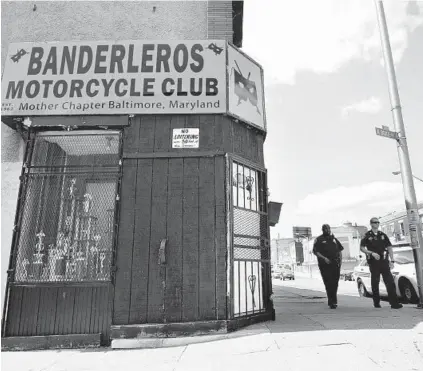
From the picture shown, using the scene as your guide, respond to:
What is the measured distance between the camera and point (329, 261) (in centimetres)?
710

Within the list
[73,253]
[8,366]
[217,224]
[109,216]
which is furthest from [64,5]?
[8,366]

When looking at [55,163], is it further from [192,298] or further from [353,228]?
[353,228]

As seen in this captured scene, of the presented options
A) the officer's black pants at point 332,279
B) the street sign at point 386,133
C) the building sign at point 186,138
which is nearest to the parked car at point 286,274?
the officer's black pants at point 332,279

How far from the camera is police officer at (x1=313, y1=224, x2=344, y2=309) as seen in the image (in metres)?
7.11

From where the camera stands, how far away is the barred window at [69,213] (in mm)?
5246

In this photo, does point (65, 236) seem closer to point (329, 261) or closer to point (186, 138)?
point (186, 138)

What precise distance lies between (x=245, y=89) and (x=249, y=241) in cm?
274

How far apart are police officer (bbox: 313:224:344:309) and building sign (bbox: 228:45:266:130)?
2.88 meters

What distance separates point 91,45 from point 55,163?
7.11ft

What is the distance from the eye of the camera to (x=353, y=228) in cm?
6931

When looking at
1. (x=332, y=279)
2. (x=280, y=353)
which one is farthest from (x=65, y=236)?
(x=332, y=279)

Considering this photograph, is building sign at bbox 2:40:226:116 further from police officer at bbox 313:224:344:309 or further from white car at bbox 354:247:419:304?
white car at bbox 354:247:419:304

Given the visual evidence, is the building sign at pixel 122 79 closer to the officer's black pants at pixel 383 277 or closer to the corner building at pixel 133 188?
the corner building at pixel 133 188

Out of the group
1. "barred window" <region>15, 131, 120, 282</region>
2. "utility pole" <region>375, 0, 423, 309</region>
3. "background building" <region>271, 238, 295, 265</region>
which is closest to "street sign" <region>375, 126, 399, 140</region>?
"utility pole" <region>375, 0, 423, 309</region>
